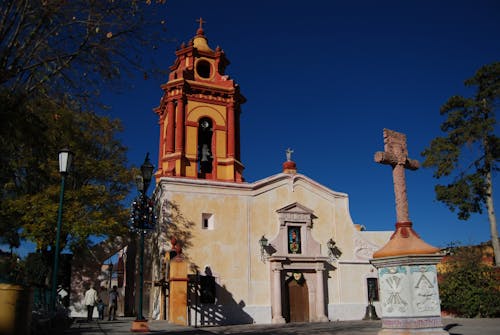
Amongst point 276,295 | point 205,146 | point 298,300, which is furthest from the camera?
point 205,146

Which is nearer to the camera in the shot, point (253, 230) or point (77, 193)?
point (77, 193)

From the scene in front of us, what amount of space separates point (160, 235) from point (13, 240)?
293 inches

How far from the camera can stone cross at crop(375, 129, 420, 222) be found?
9.19 metres

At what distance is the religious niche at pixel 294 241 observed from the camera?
22.0 m

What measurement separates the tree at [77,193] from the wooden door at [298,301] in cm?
823

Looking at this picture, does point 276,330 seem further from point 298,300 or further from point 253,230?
point 253,230

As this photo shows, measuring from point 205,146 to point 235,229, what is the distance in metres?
4.69

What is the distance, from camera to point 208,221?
69.1 ft

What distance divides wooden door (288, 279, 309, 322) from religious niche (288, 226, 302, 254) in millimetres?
1387

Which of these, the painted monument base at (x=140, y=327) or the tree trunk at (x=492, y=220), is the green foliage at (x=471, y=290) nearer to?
the tree trunk at (x=492, y=220)

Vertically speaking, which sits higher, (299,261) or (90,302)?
(299,261)

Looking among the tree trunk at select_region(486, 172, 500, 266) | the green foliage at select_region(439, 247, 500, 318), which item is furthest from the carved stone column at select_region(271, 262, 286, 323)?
the tree trunk at select_region(486, 172, 500, 266)

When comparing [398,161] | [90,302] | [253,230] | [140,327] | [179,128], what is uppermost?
[179,128]

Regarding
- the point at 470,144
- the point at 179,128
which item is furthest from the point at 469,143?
the point at 179,128
